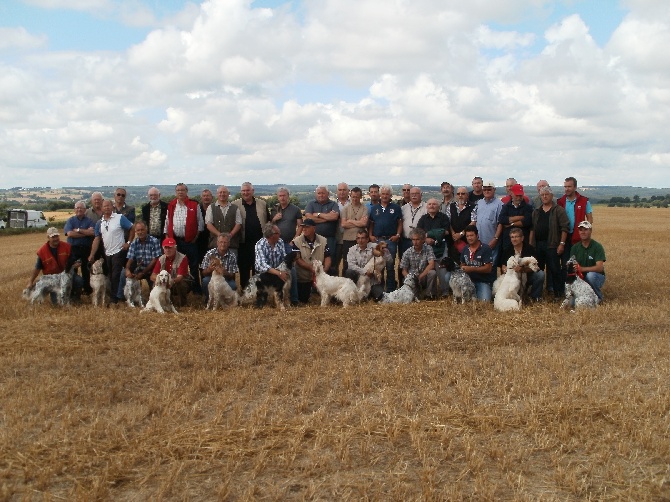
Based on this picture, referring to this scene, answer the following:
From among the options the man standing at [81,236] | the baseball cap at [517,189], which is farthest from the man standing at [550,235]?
the man standing at [81,236]

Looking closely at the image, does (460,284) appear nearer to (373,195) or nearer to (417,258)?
(417,258)

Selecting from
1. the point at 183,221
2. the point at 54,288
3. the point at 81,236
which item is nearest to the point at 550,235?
the point at 183,221

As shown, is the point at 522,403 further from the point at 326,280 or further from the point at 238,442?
the point at 326,280

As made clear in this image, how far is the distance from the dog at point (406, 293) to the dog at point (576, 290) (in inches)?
93.6

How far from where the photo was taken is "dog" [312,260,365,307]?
389 inches

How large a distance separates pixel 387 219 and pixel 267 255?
2.35 m

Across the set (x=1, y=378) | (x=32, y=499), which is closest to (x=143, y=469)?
(x=32, y=499)

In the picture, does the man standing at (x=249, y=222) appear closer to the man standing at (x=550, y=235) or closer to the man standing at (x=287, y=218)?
the man standing at (x=287, y=218)

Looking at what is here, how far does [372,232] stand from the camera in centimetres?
1107

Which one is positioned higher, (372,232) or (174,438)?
(372,232)

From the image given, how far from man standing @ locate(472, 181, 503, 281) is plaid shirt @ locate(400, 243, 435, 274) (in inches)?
38.7

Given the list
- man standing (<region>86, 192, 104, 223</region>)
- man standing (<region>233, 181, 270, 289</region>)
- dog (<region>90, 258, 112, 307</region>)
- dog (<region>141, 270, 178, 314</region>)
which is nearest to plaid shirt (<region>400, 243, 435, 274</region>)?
man standing (<region>233, 181, 270, 289</region>)

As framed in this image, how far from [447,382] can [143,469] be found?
121 inches

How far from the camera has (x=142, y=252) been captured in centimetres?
1007
